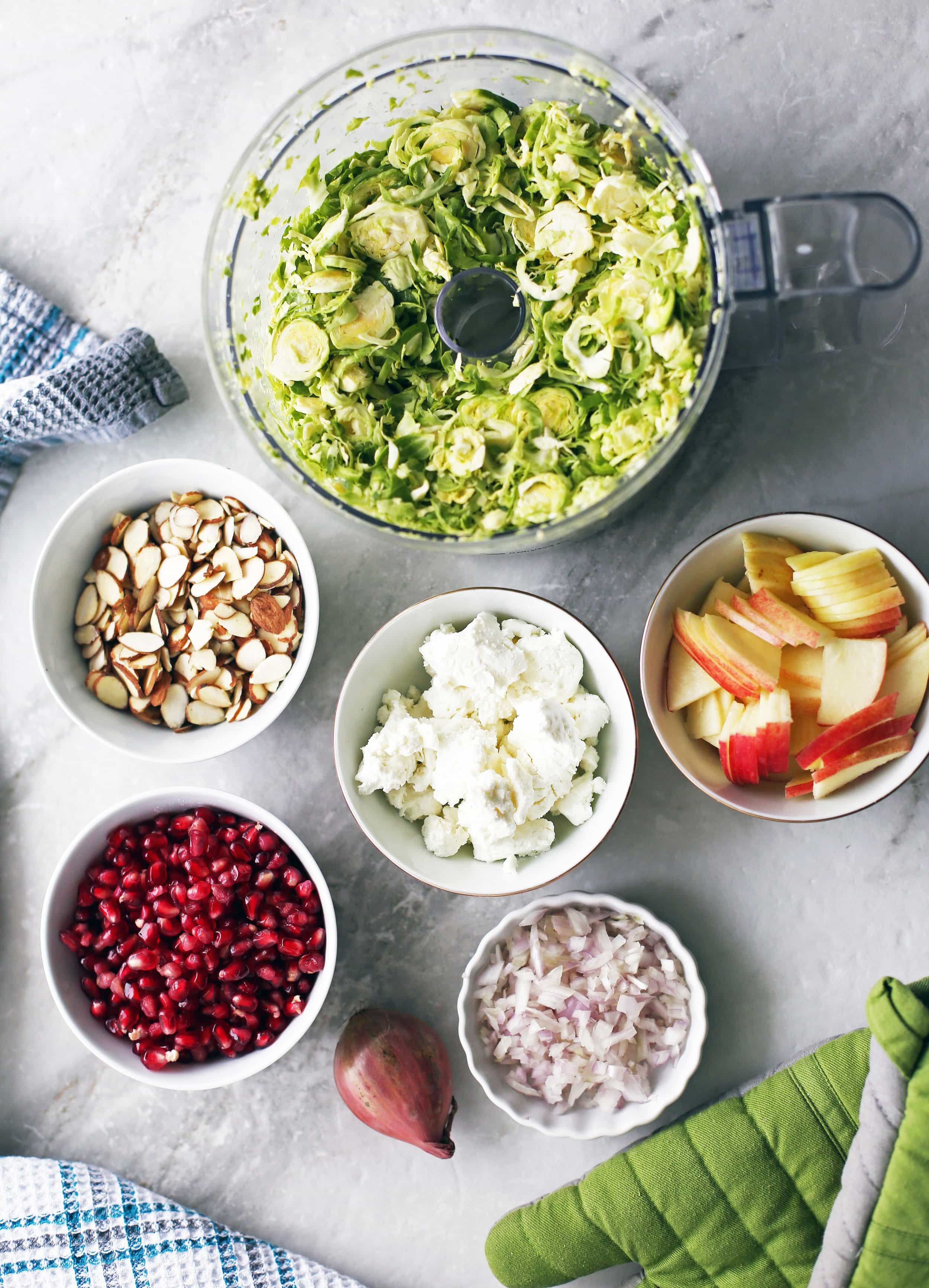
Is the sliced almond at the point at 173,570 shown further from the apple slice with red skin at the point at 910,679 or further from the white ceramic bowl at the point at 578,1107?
the apple slice with red skin at the point at 910,679

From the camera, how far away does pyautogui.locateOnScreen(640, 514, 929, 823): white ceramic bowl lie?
1.33 meters

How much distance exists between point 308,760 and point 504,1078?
56cm

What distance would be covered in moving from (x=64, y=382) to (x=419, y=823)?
32.5 inches

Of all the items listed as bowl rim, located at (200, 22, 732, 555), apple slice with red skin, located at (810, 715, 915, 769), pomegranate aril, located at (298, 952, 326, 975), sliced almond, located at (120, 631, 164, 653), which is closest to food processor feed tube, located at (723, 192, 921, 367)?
bowl rim, located at (200, 22, 732, 555)

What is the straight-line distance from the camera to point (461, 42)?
1.28 meters

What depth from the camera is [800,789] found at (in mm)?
1347

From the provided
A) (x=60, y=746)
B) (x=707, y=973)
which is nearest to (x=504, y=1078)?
(x=707, y=973)

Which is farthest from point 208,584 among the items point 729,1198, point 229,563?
point 729,1198

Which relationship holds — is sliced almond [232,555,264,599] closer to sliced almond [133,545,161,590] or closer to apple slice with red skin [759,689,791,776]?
sliced almond [133,545,161,590]

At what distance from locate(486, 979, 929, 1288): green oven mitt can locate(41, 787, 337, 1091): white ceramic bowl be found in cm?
47

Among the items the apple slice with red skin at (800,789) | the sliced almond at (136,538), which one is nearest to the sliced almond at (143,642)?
the sliced almond at (136,538)

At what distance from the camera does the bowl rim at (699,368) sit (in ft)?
3.88

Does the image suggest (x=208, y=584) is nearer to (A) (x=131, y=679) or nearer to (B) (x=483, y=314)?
(A) (x=131, y=679)

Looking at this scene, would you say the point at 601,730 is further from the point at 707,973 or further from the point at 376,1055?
the point at 376,1055
